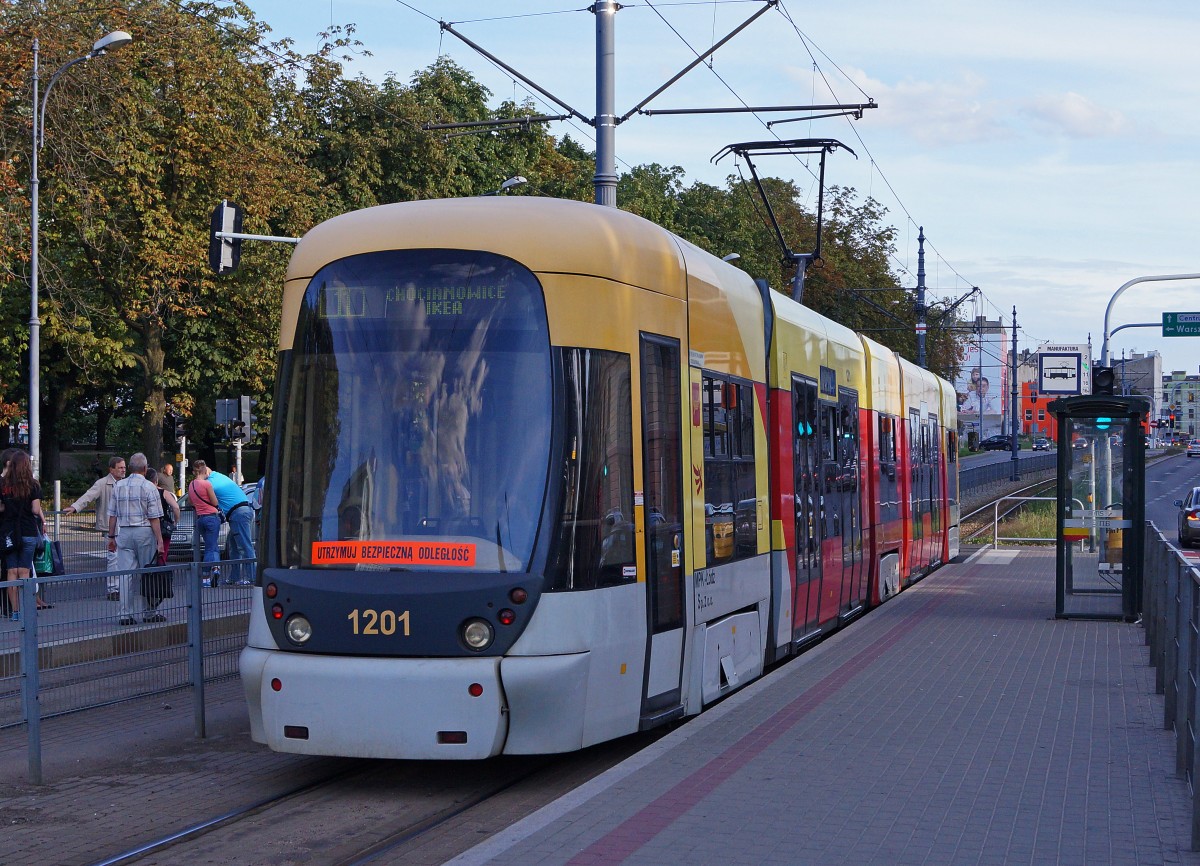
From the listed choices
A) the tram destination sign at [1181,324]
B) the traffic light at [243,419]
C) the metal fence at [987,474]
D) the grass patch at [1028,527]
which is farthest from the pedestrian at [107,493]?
the metal fence at [987,474]

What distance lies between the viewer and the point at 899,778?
25.6ft

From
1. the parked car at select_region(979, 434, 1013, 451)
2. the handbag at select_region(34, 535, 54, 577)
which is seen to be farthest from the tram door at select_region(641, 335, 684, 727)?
the parked car at select_region(979, 434, 1013, 451)

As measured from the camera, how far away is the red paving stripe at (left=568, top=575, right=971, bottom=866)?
20.8 feet

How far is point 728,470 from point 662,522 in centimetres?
164

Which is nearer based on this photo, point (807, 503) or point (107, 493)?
point (807, 503)

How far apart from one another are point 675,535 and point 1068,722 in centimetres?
293

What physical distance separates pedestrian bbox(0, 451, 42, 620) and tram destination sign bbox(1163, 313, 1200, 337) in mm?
32249

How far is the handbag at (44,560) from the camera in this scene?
1639 centimetres

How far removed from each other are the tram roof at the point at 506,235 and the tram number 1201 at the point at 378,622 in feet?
6.60

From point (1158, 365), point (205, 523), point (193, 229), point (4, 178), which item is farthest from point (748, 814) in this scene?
point (1158, 365)

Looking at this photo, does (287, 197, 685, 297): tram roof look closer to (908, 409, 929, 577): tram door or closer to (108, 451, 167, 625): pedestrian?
(108, 451, 167, 625): pedestrian

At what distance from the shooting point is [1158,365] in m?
196

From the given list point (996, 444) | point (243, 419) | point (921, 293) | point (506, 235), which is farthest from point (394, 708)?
point (996, 444)

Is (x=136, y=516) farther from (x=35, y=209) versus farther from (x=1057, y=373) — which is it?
(x=1057, y=373)
